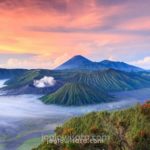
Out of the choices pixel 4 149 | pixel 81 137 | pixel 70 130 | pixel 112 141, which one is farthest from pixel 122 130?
pixel 4 149

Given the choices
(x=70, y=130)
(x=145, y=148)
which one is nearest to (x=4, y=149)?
(x=70, y=130)

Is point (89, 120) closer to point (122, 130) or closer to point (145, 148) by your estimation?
point (122, 130)

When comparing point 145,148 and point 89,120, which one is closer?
point 145,148

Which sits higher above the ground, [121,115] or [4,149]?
[121,115]

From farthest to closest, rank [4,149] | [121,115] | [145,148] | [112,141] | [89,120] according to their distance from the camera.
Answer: [4,149]
[89,120]
[121,115]
[112,141]
[145,148]

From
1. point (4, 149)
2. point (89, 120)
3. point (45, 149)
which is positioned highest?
point (89, 120)

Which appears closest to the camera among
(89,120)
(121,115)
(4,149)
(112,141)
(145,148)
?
(145,148)
